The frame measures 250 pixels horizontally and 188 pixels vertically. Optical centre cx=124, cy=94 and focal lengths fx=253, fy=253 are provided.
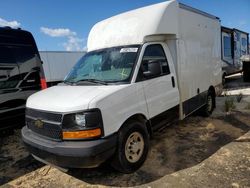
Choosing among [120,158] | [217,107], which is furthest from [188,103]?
[217,107]

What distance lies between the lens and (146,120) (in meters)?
4.30

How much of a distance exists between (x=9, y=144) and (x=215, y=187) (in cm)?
461

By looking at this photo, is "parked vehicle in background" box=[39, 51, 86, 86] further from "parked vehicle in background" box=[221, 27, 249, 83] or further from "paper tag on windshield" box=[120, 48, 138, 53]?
"paper tag on windshield" box=[120, 48, 138, 53]

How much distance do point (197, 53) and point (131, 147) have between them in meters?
3.35

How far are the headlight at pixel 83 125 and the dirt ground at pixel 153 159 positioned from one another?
3.04 ft

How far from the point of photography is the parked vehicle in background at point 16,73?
5.05 m

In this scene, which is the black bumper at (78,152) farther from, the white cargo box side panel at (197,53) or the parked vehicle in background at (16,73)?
the white cargo box side panel at (197,53)

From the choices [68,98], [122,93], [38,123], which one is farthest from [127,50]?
[38,123]

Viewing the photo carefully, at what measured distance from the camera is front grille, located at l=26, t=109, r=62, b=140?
348cm

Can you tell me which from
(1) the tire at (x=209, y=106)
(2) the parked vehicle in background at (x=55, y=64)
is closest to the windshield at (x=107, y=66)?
(1) the tire at (x=209, y=106)

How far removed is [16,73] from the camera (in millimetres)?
5246

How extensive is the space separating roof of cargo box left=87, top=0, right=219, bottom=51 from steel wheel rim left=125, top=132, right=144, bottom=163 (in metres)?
1.68

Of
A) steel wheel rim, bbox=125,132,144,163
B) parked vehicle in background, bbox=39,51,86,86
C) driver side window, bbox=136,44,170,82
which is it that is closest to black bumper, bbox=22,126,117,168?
steel wheel rim, bbox=125,132,144,163

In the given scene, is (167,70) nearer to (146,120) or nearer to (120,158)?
(146,120)
